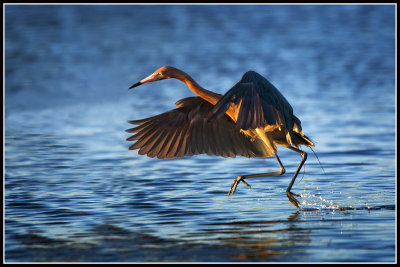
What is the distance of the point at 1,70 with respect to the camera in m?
9.73

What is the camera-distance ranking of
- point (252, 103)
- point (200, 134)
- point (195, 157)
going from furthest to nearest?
point (195, 157), point (200, 134), point (252, 103)

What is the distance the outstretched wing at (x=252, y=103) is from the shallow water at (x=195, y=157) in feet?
3.60

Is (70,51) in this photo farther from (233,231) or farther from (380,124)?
(233,231)

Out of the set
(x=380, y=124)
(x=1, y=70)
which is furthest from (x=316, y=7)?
(x=1, y=70)

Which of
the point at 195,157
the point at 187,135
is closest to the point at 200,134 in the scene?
the point at 187,135

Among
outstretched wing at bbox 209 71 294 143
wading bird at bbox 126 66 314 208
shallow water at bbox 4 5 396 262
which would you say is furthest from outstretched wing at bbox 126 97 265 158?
outstretched wing at bbox 209 71 294 143

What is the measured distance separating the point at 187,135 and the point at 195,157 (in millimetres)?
3026

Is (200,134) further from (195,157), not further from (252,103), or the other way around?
(195,157)

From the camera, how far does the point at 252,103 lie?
6.80 metres

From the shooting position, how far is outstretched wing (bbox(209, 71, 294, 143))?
662 centimetres

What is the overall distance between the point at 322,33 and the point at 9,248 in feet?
59.8

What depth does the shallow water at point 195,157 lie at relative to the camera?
6543 mm

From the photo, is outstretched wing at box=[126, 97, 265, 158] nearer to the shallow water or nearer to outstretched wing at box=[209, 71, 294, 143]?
the shallow water

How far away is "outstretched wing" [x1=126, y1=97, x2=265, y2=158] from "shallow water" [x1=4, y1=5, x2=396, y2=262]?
577mm
